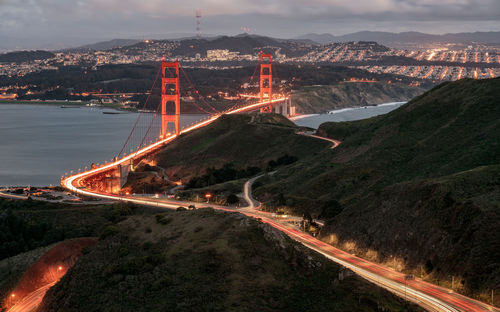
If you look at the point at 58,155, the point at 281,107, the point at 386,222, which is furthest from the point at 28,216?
the point at 281,107

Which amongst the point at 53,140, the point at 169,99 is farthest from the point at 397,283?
the point at 53,140

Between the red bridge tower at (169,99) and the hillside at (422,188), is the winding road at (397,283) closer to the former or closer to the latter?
the hillside at (422,188)

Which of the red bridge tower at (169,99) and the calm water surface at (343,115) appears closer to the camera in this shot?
the red bridge tower at (169,99)

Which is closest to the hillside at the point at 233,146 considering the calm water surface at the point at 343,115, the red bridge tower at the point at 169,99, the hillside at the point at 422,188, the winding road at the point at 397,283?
the red bridge tower at the point at 169,99

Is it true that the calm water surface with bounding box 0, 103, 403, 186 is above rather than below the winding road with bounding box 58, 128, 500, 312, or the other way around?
below

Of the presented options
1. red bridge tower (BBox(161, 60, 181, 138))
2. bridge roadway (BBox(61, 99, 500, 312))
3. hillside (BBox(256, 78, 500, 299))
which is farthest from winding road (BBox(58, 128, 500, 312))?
red bridge tower (BBox(161, 60, 181, 138))

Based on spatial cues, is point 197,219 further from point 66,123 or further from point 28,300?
point 66,123

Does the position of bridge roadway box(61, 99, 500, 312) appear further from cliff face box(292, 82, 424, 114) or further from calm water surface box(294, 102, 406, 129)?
cliff face box(292, 82, 424, 114)
